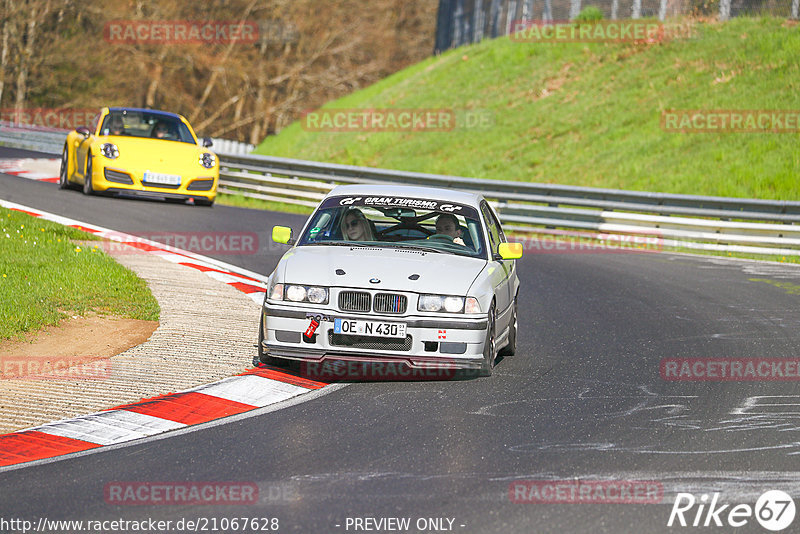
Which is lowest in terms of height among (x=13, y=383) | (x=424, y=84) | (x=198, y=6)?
(x=13, y=383)

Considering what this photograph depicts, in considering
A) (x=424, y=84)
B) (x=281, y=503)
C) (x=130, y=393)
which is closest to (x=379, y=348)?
(x=130, y=393)

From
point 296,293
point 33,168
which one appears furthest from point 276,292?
point 33,168

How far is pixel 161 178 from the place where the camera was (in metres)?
19.0

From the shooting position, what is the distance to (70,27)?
46688 millimetres

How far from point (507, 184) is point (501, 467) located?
15.4m

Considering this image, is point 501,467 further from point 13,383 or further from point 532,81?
point 532,81
